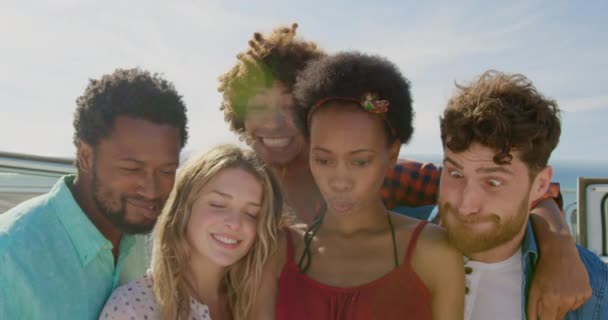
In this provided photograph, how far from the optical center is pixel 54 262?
225 cm

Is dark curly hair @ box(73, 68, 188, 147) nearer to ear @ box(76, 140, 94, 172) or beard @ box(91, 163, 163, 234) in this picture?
ear @ box(76, 140, 94, 172)

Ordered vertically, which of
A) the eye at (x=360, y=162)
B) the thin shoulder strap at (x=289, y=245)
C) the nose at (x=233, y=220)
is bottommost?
the thin shoulder strap at (x=289, y=245)

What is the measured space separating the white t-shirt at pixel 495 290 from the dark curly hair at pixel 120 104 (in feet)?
5.32

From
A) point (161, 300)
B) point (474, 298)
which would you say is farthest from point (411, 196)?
point (161, 300)

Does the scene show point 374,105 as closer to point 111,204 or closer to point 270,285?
point 270,285

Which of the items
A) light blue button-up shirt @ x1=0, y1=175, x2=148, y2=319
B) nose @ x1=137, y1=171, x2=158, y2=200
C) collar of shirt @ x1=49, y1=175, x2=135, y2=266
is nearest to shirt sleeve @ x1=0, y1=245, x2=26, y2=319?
light blue button-up shirt @ x1=0, y1=175, x2=148, y2=319

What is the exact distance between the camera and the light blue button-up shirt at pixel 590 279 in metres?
2.31

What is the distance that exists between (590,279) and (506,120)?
2.61 feet

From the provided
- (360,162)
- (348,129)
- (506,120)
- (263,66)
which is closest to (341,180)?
(360,162)

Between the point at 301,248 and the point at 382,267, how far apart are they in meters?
0.40

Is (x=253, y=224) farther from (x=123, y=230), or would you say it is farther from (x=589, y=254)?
(x=589, y=254)

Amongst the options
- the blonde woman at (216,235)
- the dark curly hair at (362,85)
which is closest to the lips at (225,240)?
the blonde woman at (216,235)

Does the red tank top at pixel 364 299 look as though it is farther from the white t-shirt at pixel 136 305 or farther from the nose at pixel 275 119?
the nose at pixel 275 119

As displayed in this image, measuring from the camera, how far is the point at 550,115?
92.6 inches
